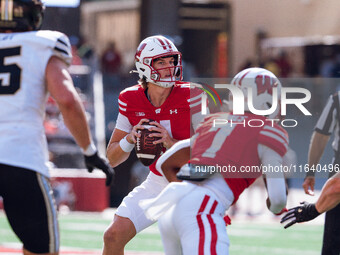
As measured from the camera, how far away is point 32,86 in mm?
4082

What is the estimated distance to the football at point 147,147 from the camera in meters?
5.20

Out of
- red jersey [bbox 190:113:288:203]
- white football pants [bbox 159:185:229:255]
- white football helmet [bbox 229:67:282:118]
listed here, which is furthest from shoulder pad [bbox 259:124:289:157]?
white football pants [bbox 159:185:229:255]

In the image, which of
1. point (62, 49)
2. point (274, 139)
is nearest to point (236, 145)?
point (274, 139)

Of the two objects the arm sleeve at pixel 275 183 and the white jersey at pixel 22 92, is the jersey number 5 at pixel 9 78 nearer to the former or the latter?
the white jersey at pixel 22 92

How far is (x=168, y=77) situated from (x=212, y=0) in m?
16.2

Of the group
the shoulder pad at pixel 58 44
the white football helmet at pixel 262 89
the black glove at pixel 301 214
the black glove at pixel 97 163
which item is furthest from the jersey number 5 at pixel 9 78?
the black glove at pixel 301 214

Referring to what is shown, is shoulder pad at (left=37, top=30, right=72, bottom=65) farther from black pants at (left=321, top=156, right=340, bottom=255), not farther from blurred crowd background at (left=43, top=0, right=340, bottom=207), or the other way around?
blurred crowd background at (left=43, top=0, right=340, bottom=207)

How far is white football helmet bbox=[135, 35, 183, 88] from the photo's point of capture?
5.39 metres

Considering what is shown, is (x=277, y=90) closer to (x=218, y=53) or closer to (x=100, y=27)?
(x=218, y=53)

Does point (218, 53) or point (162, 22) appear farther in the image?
point (218, 53)

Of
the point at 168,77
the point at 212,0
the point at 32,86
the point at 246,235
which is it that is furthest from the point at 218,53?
the point at 32,86

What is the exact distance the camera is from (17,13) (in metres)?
4.21

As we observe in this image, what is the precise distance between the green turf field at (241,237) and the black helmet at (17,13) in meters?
4.36

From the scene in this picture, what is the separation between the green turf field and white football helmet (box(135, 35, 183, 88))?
3.07 metres
